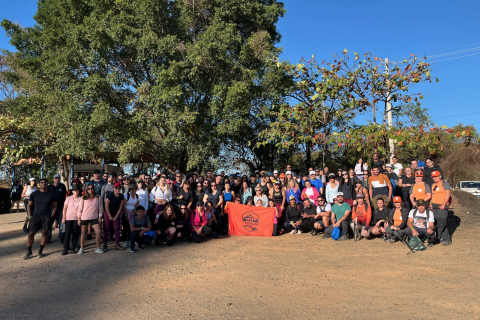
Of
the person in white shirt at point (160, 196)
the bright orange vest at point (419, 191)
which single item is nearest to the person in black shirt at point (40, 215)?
the person in white shirt at point (160, 196)

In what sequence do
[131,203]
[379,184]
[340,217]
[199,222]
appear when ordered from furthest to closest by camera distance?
1. [379,184]
2. [199,222]
3. [340,217]
4. [131,203]

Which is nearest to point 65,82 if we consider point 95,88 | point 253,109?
point 95,88

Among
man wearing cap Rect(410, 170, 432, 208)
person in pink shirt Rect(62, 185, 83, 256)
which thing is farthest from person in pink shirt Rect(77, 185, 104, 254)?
man wearing cap Rect(410, 170, 432, 208)

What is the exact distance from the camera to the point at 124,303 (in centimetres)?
512

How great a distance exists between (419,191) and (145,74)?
12.3 meters

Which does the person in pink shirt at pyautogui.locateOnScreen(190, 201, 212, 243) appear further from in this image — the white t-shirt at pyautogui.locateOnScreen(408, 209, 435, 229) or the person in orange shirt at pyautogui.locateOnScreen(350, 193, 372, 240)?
the white t-shirt at pyautogui.locateOnScreen(408, 209, 435, 229)

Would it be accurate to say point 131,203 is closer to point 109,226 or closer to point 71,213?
point 109,226

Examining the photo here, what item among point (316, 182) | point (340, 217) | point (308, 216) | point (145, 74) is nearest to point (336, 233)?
point (340, 217)

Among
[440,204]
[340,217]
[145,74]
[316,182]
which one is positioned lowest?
[340,217]

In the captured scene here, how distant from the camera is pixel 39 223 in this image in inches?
314

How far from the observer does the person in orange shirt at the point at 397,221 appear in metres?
8.69

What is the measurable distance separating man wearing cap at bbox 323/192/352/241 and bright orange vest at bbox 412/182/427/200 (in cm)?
171

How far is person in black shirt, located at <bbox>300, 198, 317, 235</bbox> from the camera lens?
34.3 ft

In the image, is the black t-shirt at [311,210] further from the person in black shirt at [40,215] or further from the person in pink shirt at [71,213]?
the person in black shirt at [40,215]
